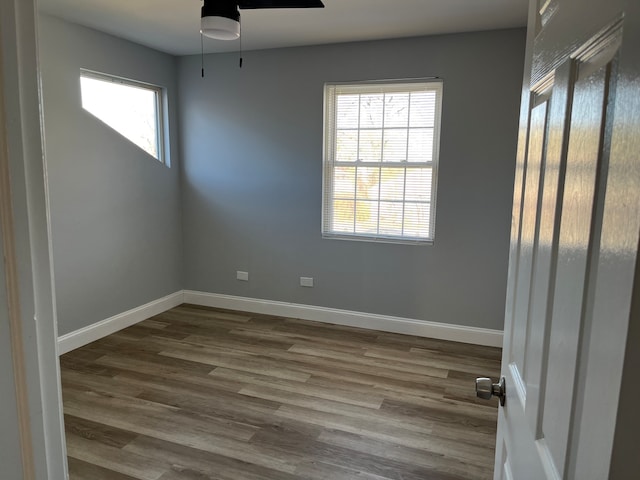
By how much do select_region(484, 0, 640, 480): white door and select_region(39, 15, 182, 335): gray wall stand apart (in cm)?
340

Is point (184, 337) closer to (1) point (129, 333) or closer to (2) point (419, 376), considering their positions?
(1) point (129, 333)

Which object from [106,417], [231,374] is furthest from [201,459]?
[231,374]

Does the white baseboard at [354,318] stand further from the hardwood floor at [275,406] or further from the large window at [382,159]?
the large window at [382,159]

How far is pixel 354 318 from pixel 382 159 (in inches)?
58.8

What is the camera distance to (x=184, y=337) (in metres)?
3.95

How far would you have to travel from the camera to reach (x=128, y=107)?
4.09m

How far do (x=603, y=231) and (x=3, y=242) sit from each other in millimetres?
770

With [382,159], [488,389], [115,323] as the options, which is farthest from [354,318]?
[488,389]

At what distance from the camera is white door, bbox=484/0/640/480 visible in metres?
0.46

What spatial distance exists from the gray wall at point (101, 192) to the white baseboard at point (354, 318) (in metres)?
0.55

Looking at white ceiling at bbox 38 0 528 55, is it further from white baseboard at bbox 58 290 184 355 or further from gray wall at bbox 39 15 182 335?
white baseboard at bbox 58 290 184 355

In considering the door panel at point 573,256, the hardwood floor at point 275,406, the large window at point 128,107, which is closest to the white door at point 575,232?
the door panel at point 573,256

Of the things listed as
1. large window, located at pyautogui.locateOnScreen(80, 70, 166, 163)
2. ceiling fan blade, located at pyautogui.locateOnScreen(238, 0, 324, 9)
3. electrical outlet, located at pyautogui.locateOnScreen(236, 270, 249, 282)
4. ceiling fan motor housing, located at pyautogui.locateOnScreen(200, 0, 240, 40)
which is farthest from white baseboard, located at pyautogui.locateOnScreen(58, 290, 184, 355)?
ceiling fan blade, located at pyautogui.locateOnScreen(238, 0, 324, 9)

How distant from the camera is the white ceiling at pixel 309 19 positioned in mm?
2949
